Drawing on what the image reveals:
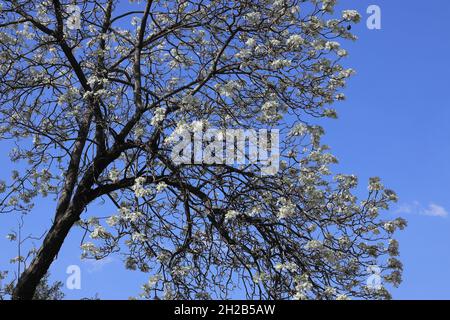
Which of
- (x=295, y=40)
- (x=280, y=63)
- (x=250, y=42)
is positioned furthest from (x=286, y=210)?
(x=250, y=42)

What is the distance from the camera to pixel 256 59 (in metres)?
9.19

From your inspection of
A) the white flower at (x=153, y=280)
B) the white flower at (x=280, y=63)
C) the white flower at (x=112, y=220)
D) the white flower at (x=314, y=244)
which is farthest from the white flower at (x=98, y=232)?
the white flower at (x=280, y=63)

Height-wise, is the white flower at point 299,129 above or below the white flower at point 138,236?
above

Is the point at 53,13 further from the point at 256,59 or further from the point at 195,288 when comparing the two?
the point at 195,288

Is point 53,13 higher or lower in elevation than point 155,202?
higher

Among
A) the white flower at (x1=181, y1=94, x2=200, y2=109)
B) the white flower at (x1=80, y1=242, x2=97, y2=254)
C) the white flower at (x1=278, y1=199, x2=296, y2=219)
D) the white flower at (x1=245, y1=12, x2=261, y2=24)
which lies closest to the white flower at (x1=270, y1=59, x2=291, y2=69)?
the white flower at (x1=245, y1=12, x2=261, y2=24)

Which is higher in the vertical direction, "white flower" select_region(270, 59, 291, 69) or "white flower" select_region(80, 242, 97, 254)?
"white flower" select_region(270, 59, 291, 69)

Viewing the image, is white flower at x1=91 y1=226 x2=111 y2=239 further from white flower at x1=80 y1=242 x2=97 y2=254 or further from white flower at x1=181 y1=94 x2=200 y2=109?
white flower at x1=181 y1=94 x2=200 y2=109

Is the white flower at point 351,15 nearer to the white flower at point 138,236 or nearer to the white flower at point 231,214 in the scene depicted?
the white flower at point 231,214

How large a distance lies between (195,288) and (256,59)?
3.27 meters
